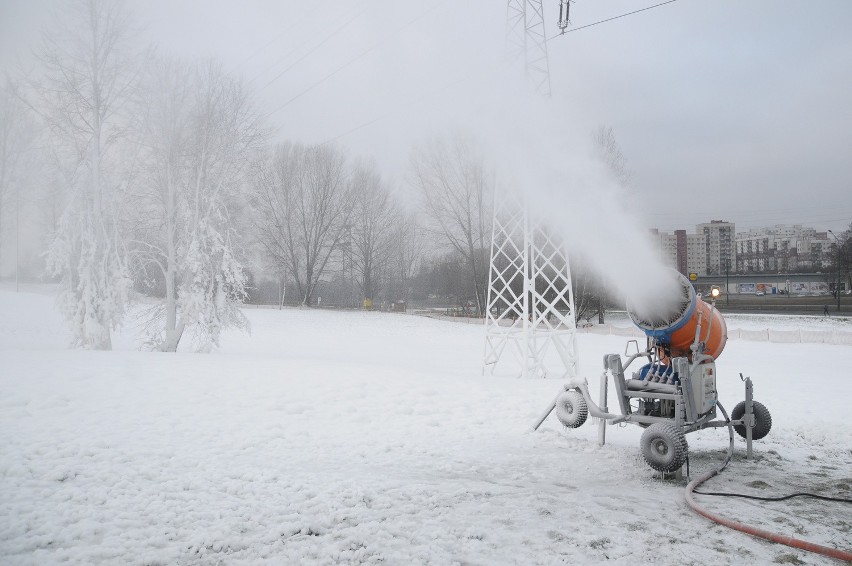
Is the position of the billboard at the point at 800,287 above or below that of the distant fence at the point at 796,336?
above

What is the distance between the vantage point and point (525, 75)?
1421cm

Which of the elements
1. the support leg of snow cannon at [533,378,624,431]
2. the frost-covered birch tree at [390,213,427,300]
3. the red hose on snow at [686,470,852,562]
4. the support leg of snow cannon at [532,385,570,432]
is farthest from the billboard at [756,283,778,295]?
the red hose on snow at [686,470,852,562]

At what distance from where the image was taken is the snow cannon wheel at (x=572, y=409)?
27.1ft

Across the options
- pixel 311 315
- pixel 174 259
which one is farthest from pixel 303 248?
pixel 174 259

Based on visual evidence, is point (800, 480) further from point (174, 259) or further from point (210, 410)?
point (174, 259)

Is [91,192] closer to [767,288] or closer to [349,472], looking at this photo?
[349,472]

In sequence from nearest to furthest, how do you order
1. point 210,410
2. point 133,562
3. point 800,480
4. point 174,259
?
1. point 133,562
2. point 800,480
3. point 210,410
4. point 174,259

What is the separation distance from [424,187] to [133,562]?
3952 cm

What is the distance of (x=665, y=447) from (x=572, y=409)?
5.97 ft

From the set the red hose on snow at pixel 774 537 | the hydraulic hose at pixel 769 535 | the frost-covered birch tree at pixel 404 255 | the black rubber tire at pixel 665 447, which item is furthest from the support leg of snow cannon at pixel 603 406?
the frost-covered birch tree at pixel 404 255

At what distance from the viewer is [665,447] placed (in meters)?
6.63

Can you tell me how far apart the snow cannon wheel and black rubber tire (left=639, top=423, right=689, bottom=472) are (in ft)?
4.88

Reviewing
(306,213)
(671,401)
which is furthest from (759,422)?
(306,213)

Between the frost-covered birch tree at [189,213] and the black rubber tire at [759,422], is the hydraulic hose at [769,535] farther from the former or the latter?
the frost-covered birch tree at [189,213]
